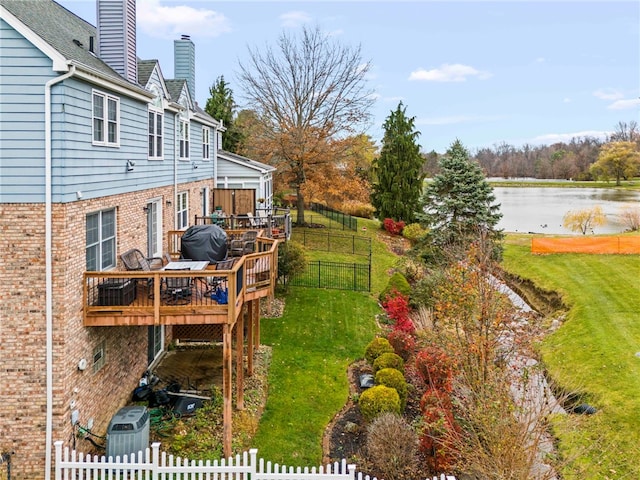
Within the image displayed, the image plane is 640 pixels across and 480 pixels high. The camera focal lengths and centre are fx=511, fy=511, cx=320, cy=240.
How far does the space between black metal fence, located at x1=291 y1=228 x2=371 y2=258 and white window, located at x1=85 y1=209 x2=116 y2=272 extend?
1955 centimetres

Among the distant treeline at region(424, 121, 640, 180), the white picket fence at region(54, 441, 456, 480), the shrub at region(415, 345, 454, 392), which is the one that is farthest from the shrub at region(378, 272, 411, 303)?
the distant treeline at region(424, 121, 640, 180)

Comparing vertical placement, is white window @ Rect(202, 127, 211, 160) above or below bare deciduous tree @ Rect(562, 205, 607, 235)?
above

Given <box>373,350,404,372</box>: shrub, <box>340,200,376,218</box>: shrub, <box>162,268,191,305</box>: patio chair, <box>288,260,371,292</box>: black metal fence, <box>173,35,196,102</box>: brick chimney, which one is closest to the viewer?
<box>162,268,191,305</box>: patio chair

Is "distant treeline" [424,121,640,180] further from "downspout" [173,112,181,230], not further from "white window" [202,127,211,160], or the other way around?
"downspout" [173,112,181,230]

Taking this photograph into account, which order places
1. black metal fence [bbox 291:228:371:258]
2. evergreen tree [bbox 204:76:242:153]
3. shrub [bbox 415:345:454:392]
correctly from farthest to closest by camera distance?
evergreen tree [bbox 204:76:242:153] → black metal fence [bbox 291:228:371:258] → shrub [bbox 415:345:454:392]

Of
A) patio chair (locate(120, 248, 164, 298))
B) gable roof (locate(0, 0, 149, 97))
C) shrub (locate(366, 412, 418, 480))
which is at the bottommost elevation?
shrub (locate(366, 412, 418, 480))

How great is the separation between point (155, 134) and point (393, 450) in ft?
34.3

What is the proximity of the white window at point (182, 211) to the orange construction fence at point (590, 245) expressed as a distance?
22.1m

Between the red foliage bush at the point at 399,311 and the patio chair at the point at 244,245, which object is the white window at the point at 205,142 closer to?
the patio chair at the point at 244,245

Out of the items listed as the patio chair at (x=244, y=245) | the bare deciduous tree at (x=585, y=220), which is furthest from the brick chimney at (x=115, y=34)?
the bare deciduous tree at (x=585, y=220)

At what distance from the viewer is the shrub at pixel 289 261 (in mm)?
21969

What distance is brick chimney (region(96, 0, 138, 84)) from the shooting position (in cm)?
1278

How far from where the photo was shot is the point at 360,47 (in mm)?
36531

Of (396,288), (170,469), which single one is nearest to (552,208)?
(396,288)
